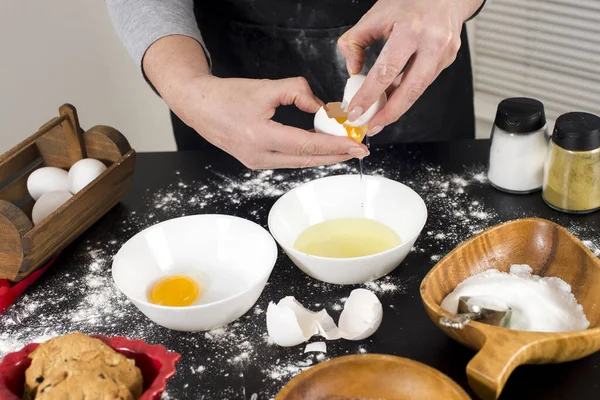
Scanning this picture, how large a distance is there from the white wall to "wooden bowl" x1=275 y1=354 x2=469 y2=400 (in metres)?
1.70

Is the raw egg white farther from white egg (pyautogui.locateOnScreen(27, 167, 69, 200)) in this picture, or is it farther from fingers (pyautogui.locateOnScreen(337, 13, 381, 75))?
white egg (pyautogui.locateOnScreen(27, 167, 69, 200))

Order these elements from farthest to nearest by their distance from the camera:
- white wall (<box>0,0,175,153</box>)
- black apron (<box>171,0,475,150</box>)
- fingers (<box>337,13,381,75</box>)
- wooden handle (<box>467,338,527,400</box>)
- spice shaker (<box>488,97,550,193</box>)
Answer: white wall (<box>0,0,175,153</box>) → black apron (<box>171,0,475,150</box>) → spice shaker (<box>488,97,550,193</box>) → fingers (<box>337,13,381,75</box>) → wooden handle (<box>467,338,527,400</box>)

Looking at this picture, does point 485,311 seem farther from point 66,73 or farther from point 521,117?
point 66,73

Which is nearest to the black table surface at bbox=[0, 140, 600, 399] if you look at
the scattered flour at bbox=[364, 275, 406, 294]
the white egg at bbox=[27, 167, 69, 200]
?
the scattered flour at bbox=[364, 275, 406, 294]

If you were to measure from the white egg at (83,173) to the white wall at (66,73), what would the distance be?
2.99 feet

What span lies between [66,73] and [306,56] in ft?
3.63

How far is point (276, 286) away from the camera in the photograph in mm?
1220

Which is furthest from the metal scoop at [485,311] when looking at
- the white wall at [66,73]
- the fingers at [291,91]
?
the white wall at [66,73]

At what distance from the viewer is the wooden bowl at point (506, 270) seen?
88 cm

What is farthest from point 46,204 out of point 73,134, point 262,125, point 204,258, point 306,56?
point 306,56

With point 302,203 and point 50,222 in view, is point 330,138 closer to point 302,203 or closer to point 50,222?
point 302,203

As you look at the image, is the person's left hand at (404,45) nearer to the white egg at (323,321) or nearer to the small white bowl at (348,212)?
the small white bowl at (348,212)

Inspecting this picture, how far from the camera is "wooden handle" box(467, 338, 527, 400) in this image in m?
0.87

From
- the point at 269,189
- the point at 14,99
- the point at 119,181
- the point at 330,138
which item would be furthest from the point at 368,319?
the point at 14,99
